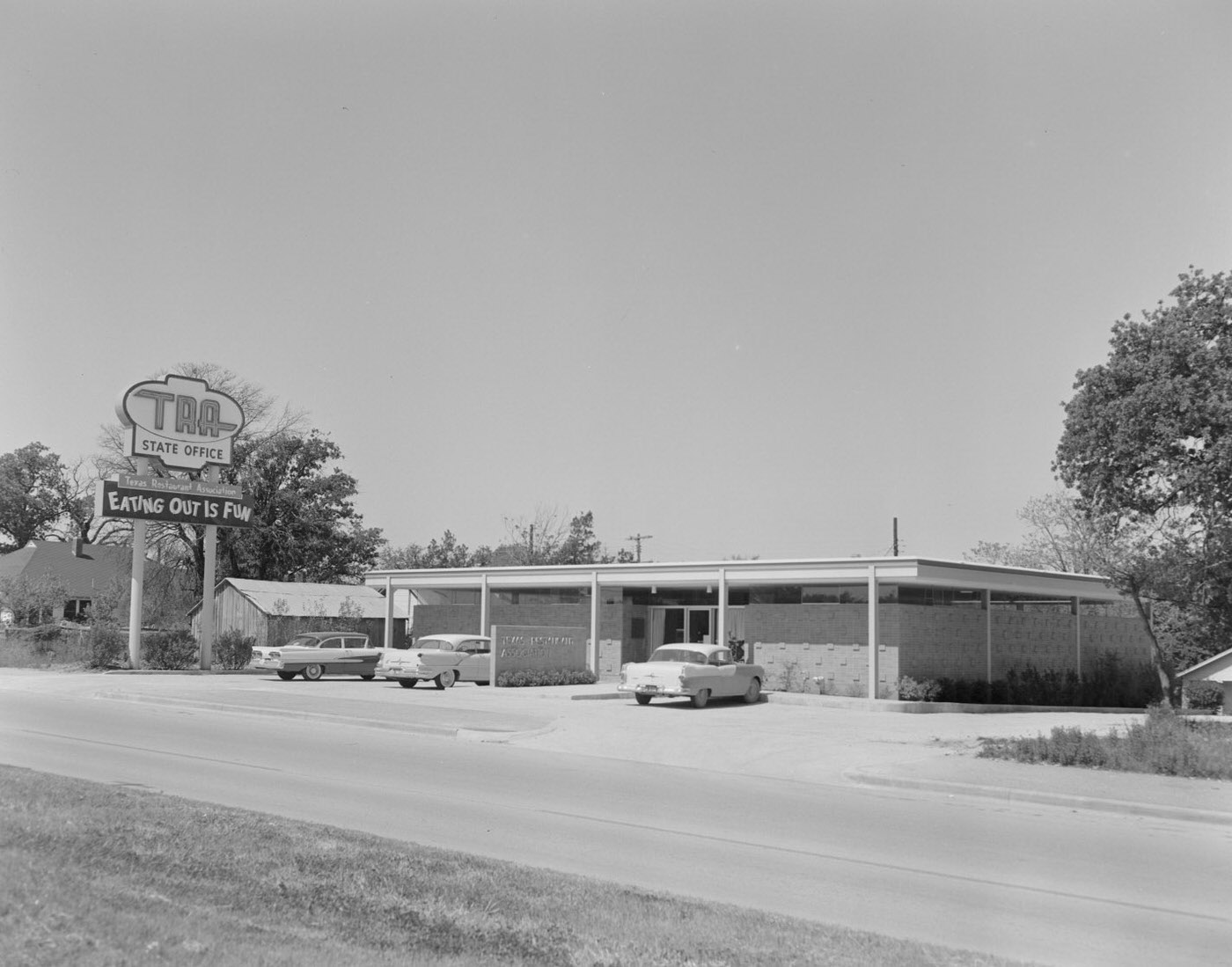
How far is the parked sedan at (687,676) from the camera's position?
2573cm

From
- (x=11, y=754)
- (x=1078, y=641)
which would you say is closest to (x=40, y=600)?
(x=11, y=754)

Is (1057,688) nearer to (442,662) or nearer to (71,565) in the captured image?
(442,662)

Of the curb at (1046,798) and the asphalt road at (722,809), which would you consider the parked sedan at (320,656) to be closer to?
the asphalt road at (722,809)

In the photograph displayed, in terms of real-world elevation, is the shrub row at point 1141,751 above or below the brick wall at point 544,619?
below

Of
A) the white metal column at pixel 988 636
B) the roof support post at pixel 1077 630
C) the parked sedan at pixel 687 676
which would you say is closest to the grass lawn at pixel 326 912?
the parked sedan at pixel 687 676

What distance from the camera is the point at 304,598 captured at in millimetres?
47188

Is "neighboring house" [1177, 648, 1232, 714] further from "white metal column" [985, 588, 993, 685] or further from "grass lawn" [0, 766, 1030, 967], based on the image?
"grass lawn" [0, 766, 1030, 967]

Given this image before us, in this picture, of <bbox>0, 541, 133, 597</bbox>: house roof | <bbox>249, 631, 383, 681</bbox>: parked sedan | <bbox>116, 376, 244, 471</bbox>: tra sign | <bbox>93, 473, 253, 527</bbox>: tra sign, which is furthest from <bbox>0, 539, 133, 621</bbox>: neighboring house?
<bbox>249, 631, 383, 681</bbox>: parked sedan

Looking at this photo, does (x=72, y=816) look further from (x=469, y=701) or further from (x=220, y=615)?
(x=220, y=615)

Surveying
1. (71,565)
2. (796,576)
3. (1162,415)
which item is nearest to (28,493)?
(71,565)

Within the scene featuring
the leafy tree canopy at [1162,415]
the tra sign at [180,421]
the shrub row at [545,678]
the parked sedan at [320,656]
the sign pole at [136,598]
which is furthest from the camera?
the tra sign at [180,421]

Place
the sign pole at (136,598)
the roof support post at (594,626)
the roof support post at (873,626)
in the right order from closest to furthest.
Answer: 1. the roof support post at (873,626)
2. the roof support post at (594,626)
3. the sign pole at (136,598)

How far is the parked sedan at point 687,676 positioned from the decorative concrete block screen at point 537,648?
6.32m

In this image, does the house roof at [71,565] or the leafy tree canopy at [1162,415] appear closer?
the leafy tree canopy at [1162,415]
